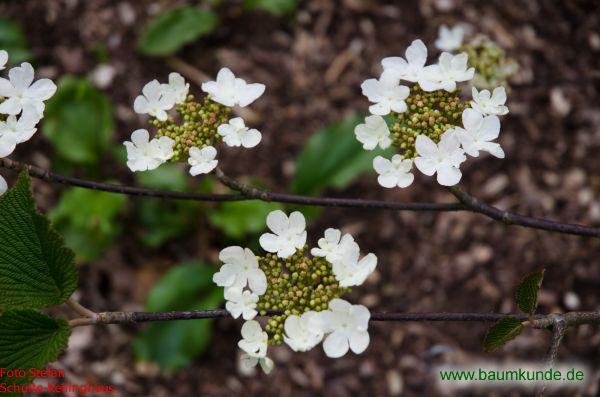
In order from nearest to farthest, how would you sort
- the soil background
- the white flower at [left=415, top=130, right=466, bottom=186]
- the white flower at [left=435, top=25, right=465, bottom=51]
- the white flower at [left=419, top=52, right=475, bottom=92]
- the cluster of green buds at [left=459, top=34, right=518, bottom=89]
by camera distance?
the white flower at [left=415, top=130, right=466, bottom=186]
the white flower at [left=419, top=52, right=475, bottom=92]
the cluster of green buds at [left=459, top=34, right=518, bottom=89]
the white flower at [left=435, top=25, right=465, bottom=51]
the soil background

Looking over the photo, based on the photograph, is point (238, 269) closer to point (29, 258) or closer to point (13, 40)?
point (29, 258)

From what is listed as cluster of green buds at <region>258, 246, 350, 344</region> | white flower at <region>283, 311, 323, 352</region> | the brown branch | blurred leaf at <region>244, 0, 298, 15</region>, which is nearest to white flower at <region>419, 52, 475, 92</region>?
the brown branch

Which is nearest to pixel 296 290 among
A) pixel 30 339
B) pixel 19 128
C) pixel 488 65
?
pixel 30 339

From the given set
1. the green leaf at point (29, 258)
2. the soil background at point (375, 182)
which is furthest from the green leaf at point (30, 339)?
the soil background at point (375, 182)

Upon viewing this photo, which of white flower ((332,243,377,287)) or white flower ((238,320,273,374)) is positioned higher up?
white flower ((332,243,377,287))

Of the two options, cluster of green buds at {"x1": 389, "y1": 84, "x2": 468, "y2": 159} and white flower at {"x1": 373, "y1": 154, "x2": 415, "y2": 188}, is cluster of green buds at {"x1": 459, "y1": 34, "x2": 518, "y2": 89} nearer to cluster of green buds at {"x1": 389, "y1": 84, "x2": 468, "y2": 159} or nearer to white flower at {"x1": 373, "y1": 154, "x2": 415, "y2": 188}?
cluster of green buds at {"x1": 389, "y1": 84, "x2": 468, "y2": 159}

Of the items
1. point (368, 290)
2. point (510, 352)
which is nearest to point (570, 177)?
point (510, 352)
